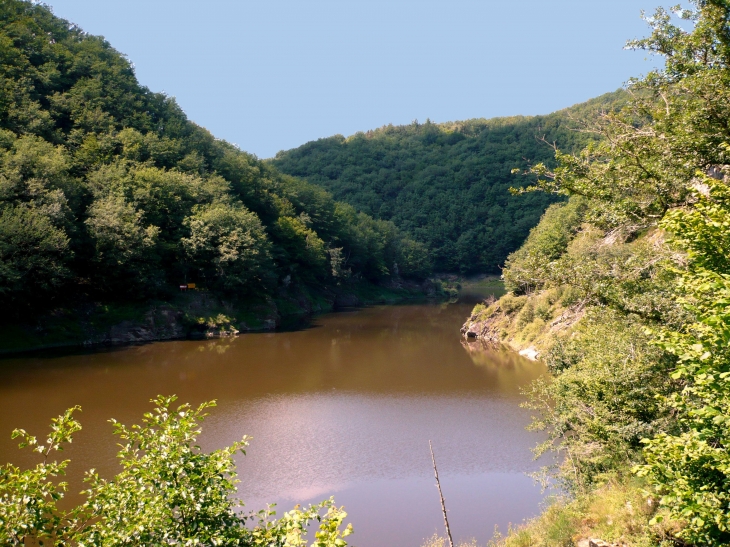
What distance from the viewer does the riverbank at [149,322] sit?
133ft

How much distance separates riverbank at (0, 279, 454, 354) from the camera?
40.4 meters

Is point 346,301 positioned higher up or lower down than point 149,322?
lower down

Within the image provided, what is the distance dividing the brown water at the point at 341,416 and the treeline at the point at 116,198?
822 centimetres

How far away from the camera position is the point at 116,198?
49.0 meters

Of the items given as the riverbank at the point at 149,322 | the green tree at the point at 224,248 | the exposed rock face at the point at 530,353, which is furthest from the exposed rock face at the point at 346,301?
the exposed rock face at the point at 530,353

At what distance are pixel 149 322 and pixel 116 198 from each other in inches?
462

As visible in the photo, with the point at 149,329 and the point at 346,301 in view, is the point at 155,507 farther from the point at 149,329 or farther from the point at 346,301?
the point at 346,301

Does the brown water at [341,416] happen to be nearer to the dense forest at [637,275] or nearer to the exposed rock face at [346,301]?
the dense forest at [637,275]

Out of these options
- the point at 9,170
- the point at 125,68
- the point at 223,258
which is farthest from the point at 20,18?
the point at 223,258

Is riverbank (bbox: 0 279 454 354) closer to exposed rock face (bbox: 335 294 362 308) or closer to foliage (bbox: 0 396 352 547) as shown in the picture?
exposed rock face (bbox: 335 294 362 308)

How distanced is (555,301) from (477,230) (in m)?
97.7

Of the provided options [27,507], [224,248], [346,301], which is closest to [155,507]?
[27,507]

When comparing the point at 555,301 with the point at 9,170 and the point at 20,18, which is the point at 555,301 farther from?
the point at 20,18

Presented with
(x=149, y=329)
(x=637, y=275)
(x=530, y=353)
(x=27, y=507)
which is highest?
(x=637, y=275)
